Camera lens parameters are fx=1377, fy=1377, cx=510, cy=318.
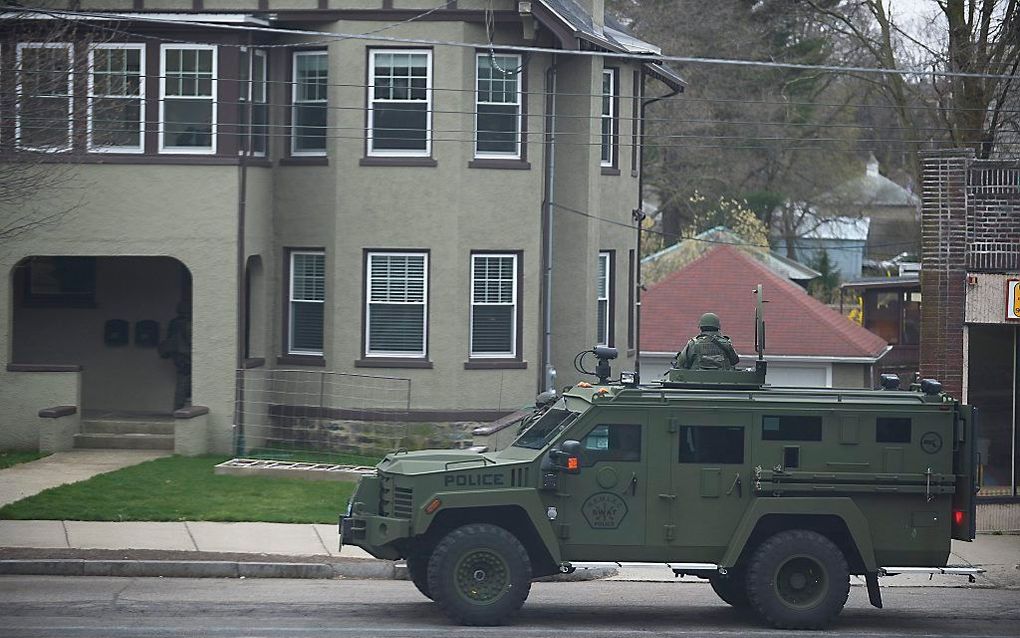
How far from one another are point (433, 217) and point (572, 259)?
2850mm

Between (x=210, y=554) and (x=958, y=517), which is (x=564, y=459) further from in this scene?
(x=210, y=554)

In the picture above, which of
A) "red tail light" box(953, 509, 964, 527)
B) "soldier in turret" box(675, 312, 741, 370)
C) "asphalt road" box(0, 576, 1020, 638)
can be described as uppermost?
"soldier in turret" box(675, 312, 741, 370)

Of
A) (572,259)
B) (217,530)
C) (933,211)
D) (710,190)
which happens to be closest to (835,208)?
(710,190)

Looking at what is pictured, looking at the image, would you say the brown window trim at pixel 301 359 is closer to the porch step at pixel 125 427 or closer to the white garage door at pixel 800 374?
the porch step at pixel 125 427

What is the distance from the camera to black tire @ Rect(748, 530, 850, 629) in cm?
1182

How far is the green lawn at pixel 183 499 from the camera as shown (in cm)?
1633

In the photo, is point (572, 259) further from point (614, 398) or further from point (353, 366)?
point (614, 398)

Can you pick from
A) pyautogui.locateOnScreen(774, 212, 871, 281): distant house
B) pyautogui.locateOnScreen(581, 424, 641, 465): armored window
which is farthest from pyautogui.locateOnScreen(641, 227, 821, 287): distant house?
pyautogui.locateOnScreen(581, 424, 641, 465): armored window

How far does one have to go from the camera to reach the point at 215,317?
21.1m

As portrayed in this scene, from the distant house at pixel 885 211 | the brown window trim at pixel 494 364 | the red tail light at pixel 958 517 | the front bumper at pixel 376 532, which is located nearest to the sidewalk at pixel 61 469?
the brown window trim at pixel 494 364

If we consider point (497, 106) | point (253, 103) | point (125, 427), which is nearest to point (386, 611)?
point (125, 427)

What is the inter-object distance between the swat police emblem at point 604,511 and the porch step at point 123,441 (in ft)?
35.9

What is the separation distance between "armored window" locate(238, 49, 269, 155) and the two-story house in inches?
2.0

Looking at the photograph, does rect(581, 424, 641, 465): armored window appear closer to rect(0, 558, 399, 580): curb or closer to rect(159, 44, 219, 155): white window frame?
rect(0, 558, 399, 580): curb
